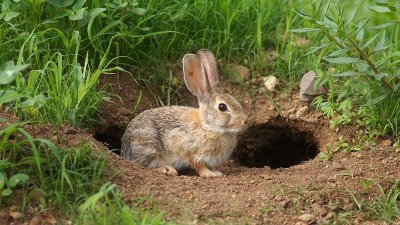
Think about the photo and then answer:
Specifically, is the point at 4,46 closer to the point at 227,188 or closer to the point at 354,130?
the point at 227,188

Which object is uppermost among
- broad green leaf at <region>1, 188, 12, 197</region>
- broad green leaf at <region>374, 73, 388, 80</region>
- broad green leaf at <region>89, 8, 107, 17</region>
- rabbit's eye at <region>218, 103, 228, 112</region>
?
broad green leaf at <region>89, 8, 107, 17</region>

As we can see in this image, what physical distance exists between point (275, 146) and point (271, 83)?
0.65 m

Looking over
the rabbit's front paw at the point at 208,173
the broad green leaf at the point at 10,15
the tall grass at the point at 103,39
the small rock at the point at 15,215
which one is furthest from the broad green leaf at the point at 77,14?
the small rock at the point at 15,215

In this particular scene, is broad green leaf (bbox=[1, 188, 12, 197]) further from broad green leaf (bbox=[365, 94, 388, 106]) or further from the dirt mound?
broad green leaf (bbox=[365, 94, 388, 106])

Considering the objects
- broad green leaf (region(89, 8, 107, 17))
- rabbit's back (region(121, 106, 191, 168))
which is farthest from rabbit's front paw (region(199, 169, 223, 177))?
broad green leaf (region(89, 8, 107, 17))

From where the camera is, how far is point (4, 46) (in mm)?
6547

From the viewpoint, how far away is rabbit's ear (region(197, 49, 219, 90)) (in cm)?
681

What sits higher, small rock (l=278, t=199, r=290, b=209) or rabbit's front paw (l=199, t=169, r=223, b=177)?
small rock (l=278, t=199, r=290, b=209)

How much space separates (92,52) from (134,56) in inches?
16.1

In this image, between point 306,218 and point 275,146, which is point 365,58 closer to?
point 306,218

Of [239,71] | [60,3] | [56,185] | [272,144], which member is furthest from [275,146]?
[56,185]

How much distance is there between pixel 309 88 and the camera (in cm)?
715

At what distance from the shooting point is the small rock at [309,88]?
7.13 m

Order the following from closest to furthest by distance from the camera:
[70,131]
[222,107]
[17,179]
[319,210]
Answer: [17,179], [319,210], [70,131], [222,107]
